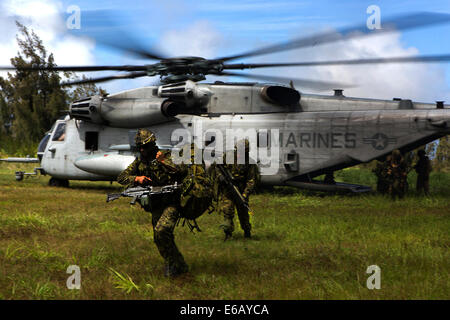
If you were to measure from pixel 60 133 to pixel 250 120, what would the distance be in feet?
20.7

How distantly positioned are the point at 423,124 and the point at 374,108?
50.9 inches

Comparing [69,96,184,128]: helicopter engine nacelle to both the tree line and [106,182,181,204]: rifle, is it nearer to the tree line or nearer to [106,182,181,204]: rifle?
[106,182,181,204]: rifle

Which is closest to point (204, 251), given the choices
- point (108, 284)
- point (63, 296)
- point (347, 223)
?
point (108, 284)

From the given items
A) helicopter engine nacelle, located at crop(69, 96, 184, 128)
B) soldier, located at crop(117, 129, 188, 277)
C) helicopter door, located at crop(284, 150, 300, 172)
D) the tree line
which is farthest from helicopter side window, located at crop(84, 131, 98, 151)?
the tree line

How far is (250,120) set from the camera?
12547 millimetres

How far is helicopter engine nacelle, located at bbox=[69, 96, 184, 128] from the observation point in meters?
13.1

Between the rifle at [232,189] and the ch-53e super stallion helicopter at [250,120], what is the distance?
3.52 meters

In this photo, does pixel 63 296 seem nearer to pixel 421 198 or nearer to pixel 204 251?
pixel 204 251

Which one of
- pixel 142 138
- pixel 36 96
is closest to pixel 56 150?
pixel 142 138

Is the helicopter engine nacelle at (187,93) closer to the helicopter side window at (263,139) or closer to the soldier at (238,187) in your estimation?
the helicopter side window at (263,139)

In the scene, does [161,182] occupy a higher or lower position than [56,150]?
lower

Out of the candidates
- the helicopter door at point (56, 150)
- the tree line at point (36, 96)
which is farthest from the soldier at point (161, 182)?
the tree line at point (36, 96)

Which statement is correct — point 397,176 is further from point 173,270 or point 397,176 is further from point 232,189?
point 173,270

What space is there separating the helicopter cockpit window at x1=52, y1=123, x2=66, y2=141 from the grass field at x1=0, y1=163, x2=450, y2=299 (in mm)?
4605
